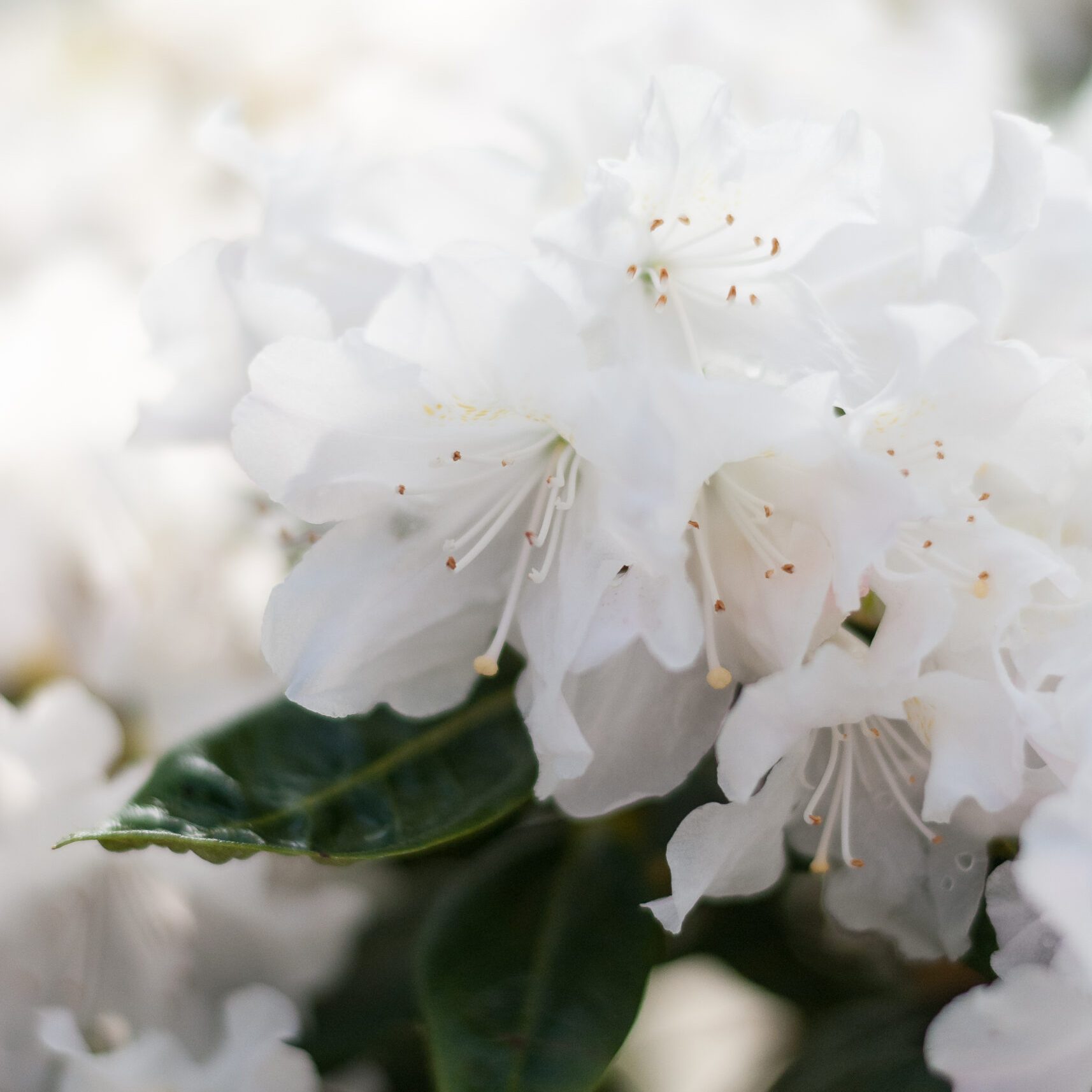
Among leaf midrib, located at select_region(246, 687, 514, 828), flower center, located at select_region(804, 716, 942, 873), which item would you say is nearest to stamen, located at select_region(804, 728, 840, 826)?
flower center, located at select_region(804, 716, 942, 873)

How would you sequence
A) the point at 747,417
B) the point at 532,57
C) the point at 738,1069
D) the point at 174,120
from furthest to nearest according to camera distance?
the point at 174,120, the point at 738,1069, the point at 532,57, the point at 747,417

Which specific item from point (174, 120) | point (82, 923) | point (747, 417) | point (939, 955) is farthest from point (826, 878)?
point (174, 120)

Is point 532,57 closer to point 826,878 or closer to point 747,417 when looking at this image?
point 747,417

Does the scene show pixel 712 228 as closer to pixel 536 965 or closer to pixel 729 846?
pixel 729 846

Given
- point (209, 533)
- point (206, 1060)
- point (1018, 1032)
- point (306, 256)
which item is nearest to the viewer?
point (1018, 1032)

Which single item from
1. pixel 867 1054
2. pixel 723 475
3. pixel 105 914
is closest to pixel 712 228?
pixel 723 475

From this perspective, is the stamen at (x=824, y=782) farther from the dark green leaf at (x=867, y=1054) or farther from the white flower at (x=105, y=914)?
the white flower at (x=105, y=914)

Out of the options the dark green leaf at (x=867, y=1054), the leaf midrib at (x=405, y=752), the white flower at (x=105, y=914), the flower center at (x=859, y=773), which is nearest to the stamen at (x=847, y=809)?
the flower center at (x=859, y=773)
